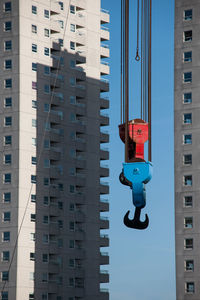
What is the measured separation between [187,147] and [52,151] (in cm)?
2360

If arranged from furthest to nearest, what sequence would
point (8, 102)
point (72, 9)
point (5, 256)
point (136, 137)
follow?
point (72, 9) < point (8, 102) < point (5, 256) < point (136, 137)

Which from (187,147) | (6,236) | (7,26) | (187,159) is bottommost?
(6,236)

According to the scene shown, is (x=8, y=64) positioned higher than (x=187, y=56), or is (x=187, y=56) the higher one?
(x=8, y=64)

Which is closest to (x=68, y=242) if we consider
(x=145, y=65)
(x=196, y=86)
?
(x=196, y=86)

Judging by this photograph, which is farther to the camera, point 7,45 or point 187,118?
point 7,45

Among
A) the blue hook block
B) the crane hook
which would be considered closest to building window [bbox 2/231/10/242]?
the crane hook

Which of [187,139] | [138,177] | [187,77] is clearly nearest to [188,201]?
[187,139]

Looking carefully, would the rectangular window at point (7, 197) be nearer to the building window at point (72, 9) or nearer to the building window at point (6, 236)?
the building window at point (6, 236)

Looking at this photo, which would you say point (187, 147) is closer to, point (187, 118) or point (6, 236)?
point (187, 118)

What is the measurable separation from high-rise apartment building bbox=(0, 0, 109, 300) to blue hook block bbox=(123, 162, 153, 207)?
315 ft

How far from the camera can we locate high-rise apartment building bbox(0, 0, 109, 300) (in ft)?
524

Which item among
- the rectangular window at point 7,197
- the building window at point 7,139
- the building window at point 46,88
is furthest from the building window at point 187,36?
the rectangular window at point 7,197

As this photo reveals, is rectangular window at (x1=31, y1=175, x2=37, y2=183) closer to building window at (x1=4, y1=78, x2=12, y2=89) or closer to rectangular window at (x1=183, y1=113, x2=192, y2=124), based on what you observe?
building window at (x1=4, y1=78, x2=12, y2=89)

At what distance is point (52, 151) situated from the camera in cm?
16800
